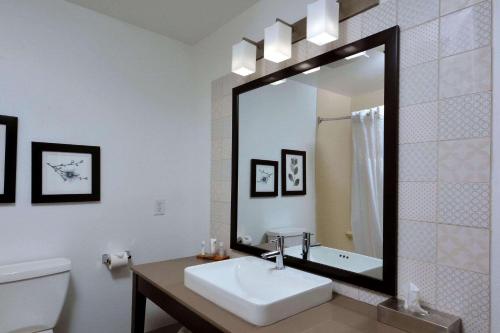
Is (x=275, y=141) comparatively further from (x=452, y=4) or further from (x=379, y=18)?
(x=452, y=4)

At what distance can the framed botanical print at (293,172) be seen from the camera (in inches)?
60.1

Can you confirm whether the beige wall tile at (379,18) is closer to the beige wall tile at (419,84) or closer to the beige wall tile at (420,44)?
the beige wall tile at (420,44)

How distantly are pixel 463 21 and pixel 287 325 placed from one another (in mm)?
1127

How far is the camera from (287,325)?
40.5 inches

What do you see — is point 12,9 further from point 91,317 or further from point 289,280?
point 289,280

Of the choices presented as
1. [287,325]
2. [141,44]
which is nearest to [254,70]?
[141,44]

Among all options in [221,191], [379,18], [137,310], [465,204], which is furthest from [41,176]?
[465,204]

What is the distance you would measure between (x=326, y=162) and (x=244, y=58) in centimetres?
73

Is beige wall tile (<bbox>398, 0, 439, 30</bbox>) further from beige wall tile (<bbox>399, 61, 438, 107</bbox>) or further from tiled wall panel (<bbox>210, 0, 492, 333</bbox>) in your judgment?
beige wall tile (<bbox>399, 61, 438, 107</bbox>)

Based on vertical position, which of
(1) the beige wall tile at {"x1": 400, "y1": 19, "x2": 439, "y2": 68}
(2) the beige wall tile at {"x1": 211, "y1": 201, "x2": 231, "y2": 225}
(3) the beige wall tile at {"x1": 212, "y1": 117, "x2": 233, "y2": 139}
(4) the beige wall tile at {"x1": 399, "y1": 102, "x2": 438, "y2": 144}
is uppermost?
(1) the beige wall tile at {"x1": 400, "y1": 19, "x2": 439, "y2": 68}

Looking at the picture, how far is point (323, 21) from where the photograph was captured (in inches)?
48.6

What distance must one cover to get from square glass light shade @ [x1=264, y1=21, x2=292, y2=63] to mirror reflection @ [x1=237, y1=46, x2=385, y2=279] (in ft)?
0.42

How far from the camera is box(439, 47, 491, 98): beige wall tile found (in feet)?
3.01

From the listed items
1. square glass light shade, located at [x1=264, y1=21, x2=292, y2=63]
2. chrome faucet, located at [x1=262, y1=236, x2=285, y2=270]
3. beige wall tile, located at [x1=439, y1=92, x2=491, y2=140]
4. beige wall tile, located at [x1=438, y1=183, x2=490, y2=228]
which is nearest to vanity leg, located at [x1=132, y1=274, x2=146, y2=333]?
chrome faucet, located at [x1=262, y1=236, x2=285, y2=270]
